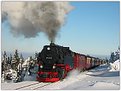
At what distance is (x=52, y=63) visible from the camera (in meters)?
18.3

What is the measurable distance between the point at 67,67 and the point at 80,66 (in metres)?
4.99

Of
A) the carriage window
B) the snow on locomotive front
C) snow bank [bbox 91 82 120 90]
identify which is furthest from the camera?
the carriage window

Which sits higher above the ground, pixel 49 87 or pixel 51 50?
pixel 51 50

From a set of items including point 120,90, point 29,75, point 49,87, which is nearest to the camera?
point 120,90

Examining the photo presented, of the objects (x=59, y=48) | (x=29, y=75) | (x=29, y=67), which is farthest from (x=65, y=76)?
(x=29, y=67)

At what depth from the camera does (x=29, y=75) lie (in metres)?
21.1

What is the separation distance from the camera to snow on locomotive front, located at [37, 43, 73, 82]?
1791 centimetres

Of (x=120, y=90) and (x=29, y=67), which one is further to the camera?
(x=29, y=67)

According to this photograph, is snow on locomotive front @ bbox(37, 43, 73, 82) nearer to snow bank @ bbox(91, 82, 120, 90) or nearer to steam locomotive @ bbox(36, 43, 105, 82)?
steam locomotive @ bbox(36, 43, 105, 82)

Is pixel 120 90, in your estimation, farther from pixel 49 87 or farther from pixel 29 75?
pixel 29 75

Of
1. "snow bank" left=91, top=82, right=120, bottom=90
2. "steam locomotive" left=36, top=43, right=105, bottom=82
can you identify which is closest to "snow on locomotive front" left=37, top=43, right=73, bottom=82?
"steam locomotive" left=36, top=43, right=105, bottom=82

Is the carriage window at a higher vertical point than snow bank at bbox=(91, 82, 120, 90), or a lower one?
higher

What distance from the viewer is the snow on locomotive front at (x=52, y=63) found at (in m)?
17.9

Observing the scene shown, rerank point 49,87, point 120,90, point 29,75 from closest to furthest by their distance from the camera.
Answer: point 120,90, point 49,87, point 29,75
